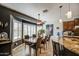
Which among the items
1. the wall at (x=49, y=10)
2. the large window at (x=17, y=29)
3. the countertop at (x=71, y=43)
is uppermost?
the wall at (x=49, y=10)

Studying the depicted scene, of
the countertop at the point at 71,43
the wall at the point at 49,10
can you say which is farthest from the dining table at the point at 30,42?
the countertop at the point at 71,43

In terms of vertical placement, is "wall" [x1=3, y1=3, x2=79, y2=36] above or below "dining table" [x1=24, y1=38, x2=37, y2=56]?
above

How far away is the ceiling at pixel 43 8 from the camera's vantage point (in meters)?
2.16

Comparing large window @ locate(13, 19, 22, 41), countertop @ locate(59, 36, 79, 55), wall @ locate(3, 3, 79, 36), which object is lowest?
countertop @ locate(59, 36, 79, 55)

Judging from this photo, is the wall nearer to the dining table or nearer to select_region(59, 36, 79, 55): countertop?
select_region(59, 36, 79, 55): countertop

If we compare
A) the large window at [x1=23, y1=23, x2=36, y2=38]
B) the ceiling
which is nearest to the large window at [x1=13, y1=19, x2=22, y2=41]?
the large window at [x1=23, y1=23, x2=36, y2=38]

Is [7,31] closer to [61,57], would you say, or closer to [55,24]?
[55,24]

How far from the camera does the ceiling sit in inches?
85.2

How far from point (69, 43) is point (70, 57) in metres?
0.24

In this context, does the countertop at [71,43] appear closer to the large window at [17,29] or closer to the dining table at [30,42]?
the dining table at [30,42]

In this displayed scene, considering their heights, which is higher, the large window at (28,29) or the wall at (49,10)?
the wall at (49,10)

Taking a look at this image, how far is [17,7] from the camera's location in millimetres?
2180

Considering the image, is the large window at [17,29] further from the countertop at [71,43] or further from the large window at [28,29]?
the countertop at [71,43]

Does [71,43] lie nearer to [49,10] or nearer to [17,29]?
[49,10]
